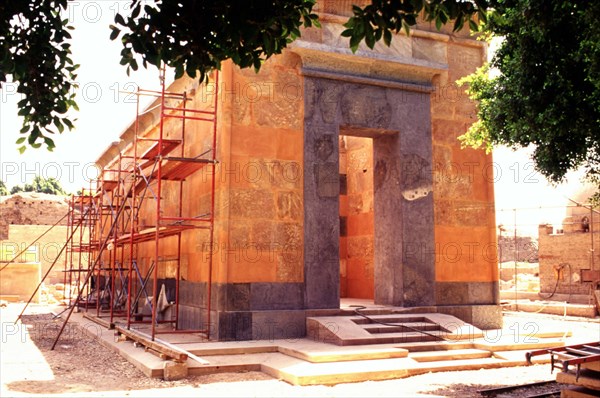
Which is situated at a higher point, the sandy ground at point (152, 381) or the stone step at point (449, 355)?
the stone step at point (449, 355)

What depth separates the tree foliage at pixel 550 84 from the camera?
7180 millimetres

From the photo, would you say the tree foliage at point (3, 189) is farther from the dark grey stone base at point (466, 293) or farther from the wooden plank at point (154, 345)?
the dark grey stone base at point (466, 293)

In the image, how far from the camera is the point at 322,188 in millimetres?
11523

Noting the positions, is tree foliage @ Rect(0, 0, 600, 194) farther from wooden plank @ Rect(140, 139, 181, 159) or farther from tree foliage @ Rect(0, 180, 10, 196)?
tree foliage @ Rect(0, 180, 10, 196)

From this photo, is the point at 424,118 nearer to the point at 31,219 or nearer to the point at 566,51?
the point at 566,51

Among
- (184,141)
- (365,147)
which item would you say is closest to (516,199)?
(365,147)

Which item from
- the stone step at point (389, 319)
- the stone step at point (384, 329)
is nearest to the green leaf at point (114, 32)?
the stone step at point (384, 329)

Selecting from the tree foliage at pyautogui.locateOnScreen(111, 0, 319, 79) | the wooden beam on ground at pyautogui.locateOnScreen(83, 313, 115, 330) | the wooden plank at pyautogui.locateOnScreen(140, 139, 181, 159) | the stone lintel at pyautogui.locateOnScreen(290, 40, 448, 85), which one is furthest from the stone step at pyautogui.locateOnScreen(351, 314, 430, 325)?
the tree foliage at pyautogui.locateOnScreen(111, 0, 319, 79)

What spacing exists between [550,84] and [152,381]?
21.0 ft

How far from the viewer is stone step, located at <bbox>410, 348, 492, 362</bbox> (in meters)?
9.70

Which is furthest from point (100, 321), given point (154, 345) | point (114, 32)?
point (114, 32)

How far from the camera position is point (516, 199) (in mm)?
76688

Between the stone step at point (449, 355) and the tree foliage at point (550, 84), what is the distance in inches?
133

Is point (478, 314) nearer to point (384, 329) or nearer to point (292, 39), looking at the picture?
point (384, 329)
